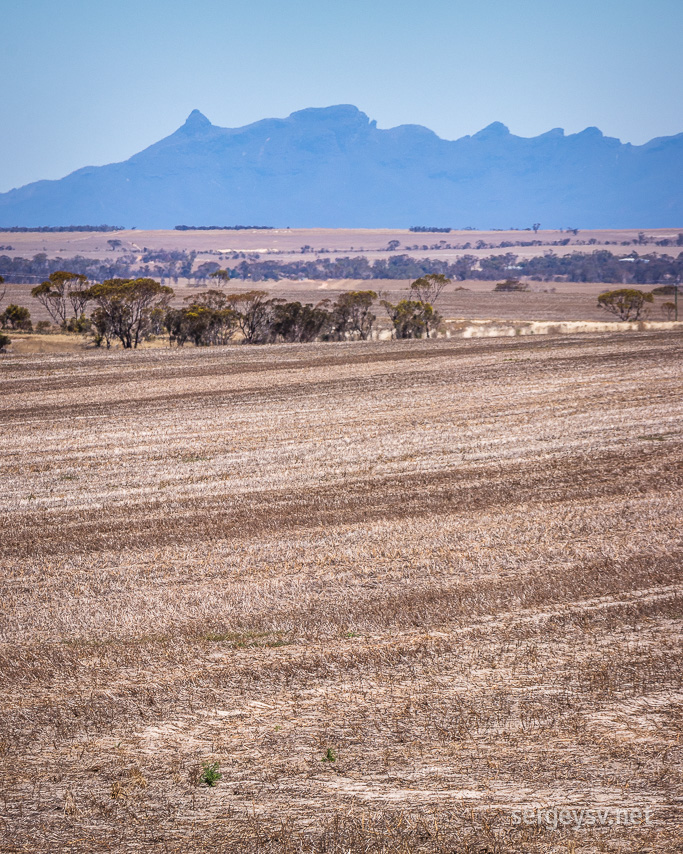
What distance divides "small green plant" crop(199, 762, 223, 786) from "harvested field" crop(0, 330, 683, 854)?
5 cm

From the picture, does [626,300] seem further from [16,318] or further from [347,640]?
[347,640]

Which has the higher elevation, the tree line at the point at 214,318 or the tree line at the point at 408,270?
the tree line at the point at 408,270

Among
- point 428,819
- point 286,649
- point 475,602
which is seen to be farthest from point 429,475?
point 428,819

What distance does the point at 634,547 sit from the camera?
455 inches

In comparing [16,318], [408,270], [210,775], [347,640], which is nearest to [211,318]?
[16,318]

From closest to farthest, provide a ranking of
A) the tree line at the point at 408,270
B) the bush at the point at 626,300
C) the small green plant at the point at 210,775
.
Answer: the small green plant at the point at 210,775 → the bush at the point at 626,300 → the tree line at the point at 408,270

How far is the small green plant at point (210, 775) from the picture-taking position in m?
6.13

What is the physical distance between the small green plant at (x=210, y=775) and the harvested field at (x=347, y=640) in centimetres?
5

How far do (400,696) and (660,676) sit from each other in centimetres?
254

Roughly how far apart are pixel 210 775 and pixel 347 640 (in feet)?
9.46

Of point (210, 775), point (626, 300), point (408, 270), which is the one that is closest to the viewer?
point (210, 775)

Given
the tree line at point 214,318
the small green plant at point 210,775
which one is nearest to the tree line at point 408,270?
the tree line at point 214,318

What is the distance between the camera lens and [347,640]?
29.0 ft

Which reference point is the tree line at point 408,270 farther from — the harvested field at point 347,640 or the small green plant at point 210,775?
the small green plant at point 210,775
